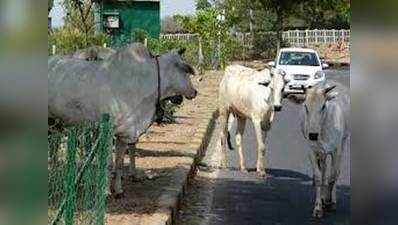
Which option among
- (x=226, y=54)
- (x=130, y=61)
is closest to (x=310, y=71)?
(x=226, y=54)

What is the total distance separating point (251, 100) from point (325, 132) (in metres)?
3.08

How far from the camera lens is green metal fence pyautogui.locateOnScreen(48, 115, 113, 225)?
4.10m

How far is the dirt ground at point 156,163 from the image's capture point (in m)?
7.77

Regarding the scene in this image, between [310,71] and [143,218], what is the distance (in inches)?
827

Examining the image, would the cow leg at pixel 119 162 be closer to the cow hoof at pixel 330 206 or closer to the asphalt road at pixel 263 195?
the asphalt road at pixel 263 195

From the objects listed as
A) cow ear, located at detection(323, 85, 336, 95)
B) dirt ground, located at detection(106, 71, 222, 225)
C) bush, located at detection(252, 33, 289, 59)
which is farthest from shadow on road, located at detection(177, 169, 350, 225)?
bush, located at detection(252, 33, 289, 59)

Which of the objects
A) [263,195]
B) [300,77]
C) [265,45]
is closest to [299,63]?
[300,77]

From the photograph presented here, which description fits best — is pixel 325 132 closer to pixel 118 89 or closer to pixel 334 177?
pixel 334 177

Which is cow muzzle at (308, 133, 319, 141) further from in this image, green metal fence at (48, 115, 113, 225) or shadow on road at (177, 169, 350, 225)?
green metal fence at (48, 115, 113, 225)

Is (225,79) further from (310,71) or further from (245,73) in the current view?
(310,71)

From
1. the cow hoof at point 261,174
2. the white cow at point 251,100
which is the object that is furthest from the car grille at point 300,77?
the cow hoof at point 261,174

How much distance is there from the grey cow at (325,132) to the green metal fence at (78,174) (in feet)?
8.55

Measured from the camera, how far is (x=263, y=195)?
990 cm

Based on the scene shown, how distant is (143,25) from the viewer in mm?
41500
